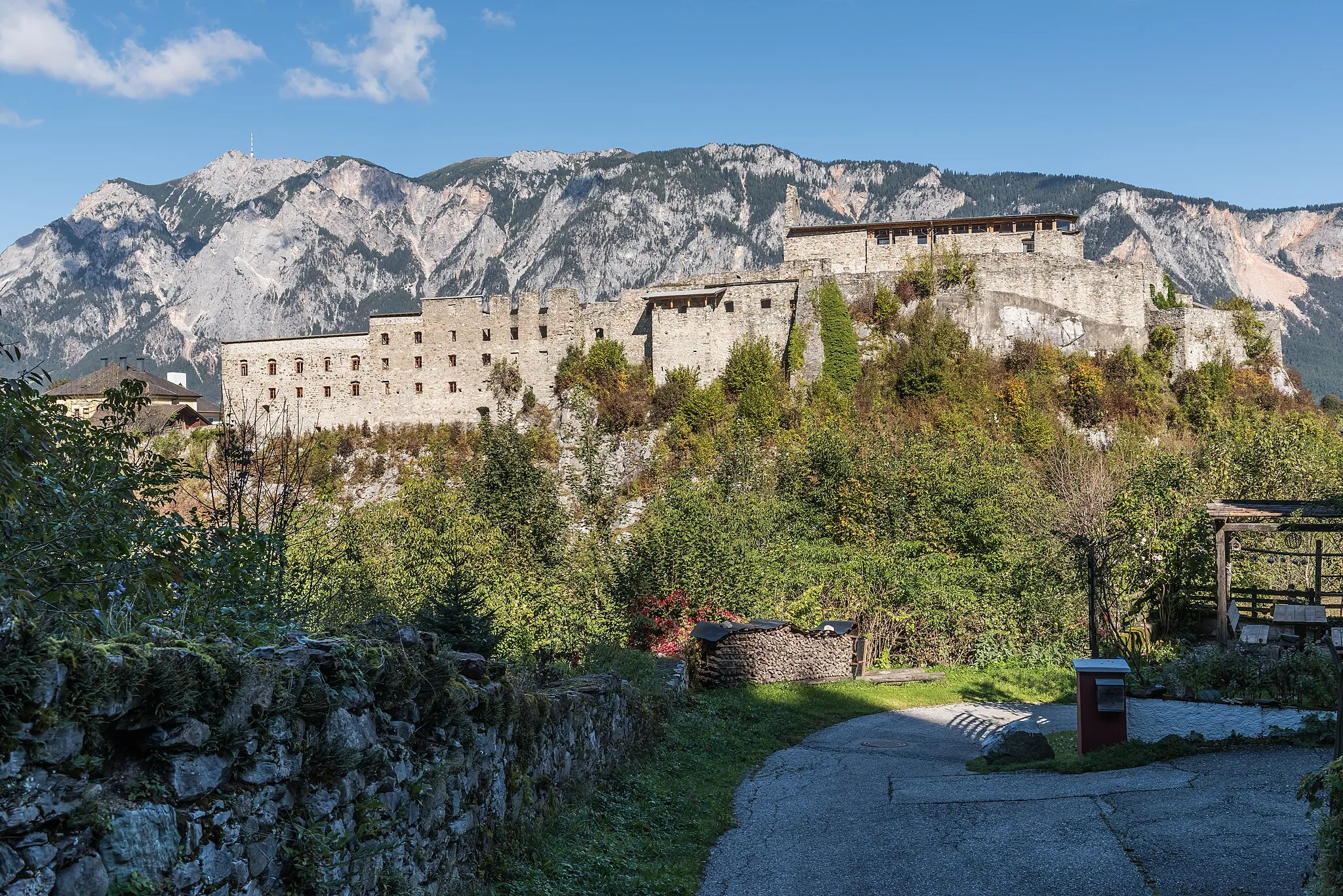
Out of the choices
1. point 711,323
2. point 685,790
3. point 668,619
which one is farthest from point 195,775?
point 711,323

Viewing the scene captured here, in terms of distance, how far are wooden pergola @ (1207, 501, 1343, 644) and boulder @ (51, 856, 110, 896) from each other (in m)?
18.9

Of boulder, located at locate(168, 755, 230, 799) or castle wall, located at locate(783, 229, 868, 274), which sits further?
castle wall, located at locate(783, 229, 868, 274)

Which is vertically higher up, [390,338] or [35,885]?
[390,338]

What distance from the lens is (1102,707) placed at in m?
13.0

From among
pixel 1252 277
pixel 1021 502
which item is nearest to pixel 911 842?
pixel 1021 502

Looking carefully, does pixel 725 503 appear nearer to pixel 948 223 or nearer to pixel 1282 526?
pixel 1282 526

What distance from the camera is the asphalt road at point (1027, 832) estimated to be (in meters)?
8.09

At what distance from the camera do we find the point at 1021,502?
34.5m

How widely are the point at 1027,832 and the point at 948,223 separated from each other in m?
48.3

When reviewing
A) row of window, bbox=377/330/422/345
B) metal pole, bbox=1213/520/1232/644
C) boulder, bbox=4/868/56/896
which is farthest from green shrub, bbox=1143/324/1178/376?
boulder, bbox=4/868/56/896

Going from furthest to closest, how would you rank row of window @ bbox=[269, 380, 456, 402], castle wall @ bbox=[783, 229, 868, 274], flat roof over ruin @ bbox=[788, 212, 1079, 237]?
A: row of window @ bbox=[269, 380, 456, 402] < castle wall @ bbox=[783, 229, 868, 274] < flat roof over ruin @ bbox=[788, 212, 1079, 237]

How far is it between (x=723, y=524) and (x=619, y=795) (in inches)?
823

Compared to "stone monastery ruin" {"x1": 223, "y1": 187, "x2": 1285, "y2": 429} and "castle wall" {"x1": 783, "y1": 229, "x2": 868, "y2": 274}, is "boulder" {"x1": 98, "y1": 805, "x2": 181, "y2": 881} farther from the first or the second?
"castle wall" {"x1": 783, "y1": 229, "x2": 868, "y2": 274}

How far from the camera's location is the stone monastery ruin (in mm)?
49719
